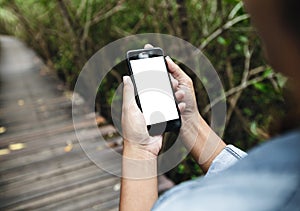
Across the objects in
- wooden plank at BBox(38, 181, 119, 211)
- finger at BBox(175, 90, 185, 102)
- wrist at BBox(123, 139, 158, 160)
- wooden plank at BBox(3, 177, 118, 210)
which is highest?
finger at BBox(175, 90, 185, 102)

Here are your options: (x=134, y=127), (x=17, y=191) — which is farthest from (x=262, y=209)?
(x=17, y=191)

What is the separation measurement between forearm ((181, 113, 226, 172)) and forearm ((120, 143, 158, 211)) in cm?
17

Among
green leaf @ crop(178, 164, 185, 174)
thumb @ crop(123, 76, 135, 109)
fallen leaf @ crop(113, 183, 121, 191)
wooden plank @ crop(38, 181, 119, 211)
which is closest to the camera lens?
thumb @ crop(123, 76, 135, 109)

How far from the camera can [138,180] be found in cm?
94

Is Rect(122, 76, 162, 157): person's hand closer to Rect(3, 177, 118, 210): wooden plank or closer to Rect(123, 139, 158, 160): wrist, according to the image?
Rect(123, 139, 158, 160): wrist

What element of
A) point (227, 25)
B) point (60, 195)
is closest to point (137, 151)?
point (60, 195)

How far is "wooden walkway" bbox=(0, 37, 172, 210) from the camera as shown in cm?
212

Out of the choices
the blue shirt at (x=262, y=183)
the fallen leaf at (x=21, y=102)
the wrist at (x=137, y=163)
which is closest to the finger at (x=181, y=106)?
the wrist at (x=137, y=163)

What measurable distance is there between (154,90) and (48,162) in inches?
65.3

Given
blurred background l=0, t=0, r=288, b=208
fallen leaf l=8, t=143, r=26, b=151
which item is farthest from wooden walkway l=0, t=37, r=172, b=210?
blurred background l=0, t=0, r=288, b=208

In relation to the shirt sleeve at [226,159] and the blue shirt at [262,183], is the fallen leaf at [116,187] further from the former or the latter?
the blue shirt at [262,183]

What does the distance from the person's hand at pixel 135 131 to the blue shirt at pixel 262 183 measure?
1.80 ft

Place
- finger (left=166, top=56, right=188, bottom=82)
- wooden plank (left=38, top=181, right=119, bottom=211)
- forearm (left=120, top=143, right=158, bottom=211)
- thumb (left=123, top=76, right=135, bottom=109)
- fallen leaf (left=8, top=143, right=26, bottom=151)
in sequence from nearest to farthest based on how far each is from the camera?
forearm (left=120, top=143, right=158, bottom=211) → thumb (left=123, top=76, right=135, bottom=109) → finger (left=166, top=56, right=188, bottom=82) → wooden plank (left=38, top=181, right=119, bottom=211) → fallen leaf (left=8, top=143, right=26, bottom=151)

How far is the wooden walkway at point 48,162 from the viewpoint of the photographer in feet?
6.97
